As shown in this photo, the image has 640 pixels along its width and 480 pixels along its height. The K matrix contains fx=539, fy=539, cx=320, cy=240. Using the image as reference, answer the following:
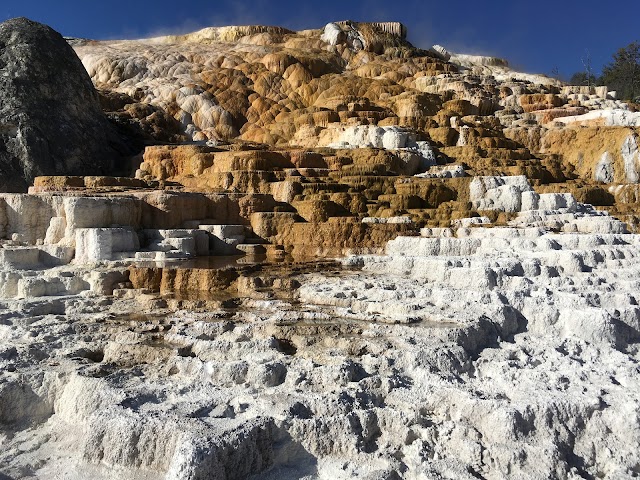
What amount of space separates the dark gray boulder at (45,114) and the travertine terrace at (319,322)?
1736 millimetres

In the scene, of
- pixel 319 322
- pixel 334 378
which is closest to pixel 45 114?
pixel 319 322

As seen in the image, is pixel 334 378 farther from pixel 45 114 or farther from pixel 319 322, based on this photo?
pixel 45 114

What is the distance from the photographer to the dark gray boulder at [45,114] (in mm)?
14094

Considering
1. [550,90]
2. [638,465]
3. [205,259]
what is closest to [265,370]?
[638,465]

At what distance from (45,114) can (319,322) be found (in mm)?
12934

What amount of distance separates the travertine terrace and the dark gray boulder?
1.74 meters

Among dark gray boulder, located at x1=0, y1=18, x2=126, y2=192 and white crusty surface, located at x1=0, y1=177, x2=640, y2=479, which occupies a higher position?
dark gray boulder, located at x1=0, y1=18, x2=126, y2=192

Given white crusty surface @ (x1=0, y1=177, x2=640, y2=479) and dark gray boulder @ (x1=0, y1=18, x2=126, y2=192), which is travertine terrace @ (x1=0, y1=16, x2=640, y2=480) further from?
dark gray boulder @ (x1=0, y1=18, x2=126, y2=192)

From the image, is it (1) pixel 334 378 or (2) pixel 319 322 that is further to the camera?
(2) pixel 319 322

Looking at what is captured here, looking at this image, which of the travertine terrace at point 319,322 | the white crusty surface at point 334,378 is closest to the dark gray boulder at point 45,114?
the travertine terrace at point 319,322

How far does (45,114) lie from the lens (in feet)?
48.9

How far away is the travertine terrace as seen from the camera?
11.4 feet

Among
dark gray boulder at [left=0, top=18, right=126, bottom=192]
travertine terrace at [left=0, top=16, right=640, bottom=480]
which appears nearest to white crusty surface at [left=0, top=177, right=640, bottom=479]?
travertine terrace at [left=0, top=16, right=640, bottom=480]

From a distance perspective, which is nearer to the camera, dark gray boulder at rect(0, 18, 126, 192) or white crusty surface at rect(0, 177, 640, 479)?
white crusty surface at rect(0, 177, 640, 479)
